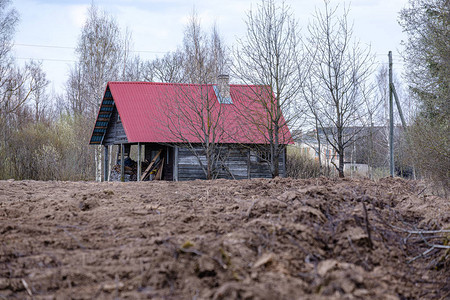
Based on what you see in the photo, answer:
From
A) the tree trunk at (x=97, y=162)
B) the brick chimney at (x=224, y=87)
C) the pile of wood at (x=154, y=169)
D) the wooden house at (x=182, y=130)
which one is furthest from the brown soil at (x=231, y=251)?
the tree trunk at (x=97, y=162)

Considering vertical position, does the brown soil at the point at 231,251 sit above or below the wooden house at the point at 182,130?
below

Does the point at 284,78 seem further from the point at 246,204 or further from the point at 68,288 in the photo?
the point at 68,288

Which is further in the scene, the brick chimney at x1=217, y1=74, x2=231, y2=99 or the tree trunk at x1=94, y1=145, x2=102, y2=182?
the tree trunk at x1=94, y1=145, x2=102, y2=182

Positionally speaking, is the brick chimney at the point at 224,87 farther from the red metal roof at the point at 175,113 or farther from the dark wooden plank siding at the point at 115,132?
the dark wooden plank siding at the point at 115,132

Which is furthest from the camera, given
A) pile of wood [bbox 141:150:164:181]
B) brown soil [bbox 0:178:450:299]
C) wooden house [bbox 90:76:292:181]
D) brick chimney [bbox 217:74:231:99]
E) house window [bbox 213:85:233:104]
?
pile of wood [bbox 141:150:164:181]

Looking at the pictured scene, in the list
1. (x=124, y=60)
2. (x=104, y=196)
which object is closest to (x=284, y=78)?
(x=104, y=196)

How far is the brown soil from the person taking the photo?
258 cm

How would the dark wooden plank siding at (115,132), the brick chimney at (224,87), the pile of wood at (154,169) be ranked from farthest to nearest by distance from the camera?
the pile of wood at (154,169), the dark wooden plank siding at (115,132), the brick chimney at (224,87)

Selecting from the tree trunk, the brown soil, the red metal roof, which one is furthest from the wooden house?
the brown soil

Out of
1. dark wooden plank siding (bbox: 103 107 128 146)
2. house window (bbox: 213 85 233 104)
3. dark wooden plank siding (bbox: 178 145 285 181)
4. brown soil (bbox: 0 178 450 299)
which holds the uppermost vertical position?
house window (bbox: 213 85 233 104)

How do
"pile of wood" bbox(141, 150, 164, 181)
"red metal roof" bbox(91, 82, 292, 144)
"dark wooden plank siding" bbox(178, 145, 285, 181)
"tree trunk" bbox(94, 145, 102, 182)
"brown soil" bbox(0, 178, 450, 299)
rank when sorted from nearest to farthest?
1. "brown soil" bbox(0, 178, 450, 299)
2. "red metal roof" bbox(91, 82, 292, 144)
3. "dark wooden plank siding" bbox(178, 145, 285, 181)
4. "pile of wood" bbox(141, 150, 164, 181)
5. "tree trunk" bbox(94, 145, 102, 182)

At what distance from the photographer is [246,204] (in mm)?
4559

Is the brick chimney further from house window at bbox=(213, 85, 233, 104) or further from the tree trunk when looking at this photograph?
the tree trunk

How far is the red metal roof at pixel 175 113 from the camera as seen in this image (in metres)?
16.1
